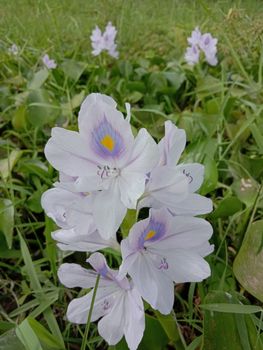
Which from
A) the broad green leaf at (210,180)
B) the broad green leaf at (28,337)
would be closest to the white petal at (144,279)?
the broad green leaf at (28,337)

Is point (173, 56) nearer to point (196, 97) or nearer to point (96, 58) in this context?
point (96, 58)

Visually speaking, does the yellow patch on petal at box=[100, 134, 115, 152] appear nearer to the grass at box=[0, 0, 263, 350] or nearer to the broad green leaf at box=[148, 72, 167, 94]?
the grass at box=[0, 0, 263, 350]

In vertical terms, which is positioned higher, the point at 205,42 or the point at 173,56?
the point at 205,42

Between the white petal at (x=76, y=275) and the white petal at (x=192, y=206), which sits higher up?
the white petal at (x=192, y=206)

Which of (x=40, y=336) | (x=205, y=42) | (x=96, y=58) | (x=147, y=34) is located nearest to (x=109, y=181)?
(x=40, y=336)

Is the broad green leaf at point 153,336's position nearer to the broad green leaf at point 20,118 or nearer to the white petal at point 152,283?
the white petal at point 152,283

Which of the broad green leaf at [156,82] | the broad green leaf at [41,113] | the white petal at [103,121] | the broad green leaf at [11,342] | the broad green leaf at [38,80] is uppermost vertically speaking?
the white petal at [103,121]

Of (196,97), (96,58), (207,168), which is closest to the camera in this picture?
(207,168)
